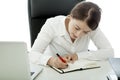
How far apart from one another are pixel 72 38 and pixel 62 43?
8 centimetres

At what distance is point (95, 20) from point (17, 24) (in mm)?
1434

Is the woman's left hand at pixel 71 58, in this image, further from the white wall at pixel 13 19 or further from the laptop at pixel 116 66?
the white wall at pixel 13 19

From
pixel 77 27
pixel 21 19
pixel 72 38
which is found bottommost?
pixel 21 19

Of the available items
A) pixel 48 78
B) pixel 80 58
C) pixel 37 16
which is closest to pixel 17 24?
pixel 37 16

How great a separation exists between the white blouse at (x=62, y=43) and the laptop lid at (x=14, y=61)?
19.8 inches

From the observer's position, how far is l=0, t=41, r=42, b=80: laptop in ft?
3.34

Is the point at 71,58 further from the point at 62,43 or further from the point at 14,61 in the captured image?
the point at 14,61

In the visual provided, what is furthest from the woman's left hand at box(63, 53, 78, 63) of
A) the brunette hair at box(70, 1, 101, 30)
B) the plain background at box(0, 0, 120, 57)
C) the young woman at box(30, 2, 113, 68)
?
the plain background at box(0, 0, 120, 57)

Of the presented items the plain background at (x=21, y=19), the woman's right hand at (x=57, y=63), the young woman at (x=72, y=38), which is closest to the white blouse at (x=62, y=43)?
the young woman at (x=72, y=38)

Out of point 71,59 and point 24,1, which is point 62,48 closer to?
point 71,59

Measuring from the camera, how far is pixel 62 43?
174 centimetres

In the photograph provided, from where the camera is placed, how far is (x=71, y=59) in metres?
1.57

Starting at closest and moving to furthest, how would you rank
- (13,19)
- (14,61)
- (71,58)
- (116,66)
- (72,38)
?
(14,61)
(116,66)
(71,58)
(72,38)
(13,19)

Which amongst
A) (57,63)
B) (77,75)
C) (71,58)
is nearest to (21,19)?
(71,58)
